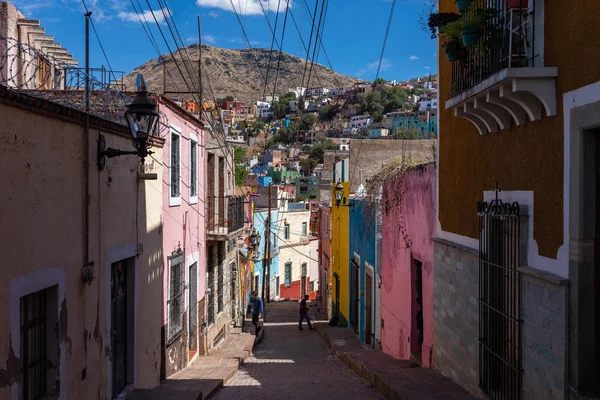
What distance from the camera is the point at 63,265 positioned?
6.24 m

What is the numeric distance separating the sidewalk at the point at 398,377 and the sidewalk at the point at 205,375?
2507 mm

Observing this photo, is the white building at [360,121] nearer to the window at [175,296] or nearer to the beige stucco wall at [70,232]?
the window at [175,296]

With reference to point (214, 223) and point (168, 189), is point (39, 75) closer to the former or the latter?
point (168, 189)

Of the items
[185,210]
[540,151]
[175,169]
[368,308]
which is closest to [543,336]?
[540,151]

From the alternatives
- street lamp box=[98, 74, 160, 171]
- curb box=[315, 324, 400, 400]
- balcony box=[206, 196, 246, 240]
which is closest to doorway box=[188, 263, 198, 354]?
balcony box=[206, 196, 246, 240]

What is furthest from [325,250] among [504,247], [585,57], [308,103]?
[308,103]

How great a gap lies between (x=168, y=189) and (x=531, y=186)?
6720 mm

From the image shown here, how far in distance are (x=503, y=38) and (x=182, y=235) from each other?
25.6 feet

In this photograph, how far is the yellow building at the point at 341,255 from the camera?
2011 centimetres

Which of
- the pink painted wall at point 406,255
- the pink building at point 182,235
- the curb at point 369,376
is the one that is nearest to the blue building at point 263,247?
the curb at point 369,376

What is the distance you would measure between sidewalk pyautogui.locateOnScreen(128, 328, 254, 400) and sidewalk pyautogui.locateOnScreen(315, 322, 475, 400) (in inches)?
98.7

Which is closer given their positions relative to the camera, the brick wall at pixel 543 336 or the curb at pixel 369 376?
the brick wall at pixel 543 336

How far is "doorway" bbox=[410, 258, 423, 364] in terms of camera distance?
460 inches

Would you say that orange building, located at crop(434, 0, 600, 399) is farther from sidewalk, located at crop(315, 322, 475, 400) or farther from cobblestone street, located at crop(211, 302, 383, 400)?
cobblestone street, located at crop(211, 302, 383, 400)
